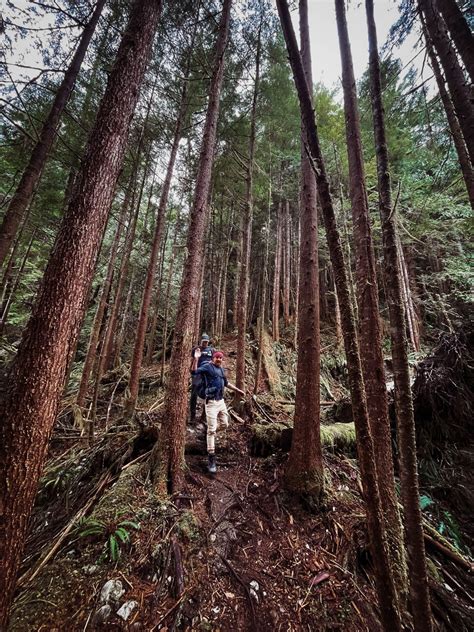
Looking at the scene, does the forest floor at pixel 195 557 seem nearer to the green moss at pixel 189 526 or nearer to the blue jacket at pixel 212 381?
the green moss at pixel 189 526

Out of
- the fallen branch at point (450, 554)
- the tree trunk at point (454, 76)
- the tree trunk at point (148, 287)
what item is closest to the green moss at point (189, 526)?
the fallen branch at point (450, 554)

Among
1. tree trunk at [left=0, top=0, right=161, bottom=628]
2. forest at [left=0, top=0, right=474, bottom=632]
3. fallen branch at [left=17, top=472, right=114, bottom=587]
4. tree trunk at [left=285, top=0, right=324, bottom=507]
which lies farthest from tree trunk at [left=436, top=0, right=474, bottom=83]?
fallen branch at [left=17, top=472, right=114, bottom=587]

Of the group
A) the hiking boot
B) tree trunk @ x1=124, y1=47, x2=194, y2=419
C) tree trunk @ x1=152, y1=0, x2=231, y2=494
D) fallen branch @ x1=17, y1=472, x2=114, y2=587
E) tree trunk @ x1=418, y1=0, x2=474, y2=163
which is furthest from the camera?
tree trunk @ x1=124, y1=47, x2=194, y2=419

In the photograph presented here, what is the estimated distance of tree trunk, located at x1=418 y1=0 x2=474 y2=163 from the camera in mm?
3145

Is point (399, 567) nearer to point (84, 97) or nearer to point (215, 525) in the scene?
point (215, 525)

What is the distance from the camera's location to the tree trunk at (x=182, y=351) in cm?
374

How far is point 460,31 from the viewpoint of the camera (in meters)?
3.11

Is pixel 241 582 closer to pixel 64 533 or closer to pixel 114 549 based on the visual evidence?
→ pixel 114 549

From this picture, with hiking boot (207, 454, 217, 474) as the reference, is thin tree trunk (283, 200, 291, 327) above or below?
above

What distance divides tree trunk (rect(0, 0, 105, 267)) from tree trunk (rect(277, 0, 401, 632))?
5877 mm

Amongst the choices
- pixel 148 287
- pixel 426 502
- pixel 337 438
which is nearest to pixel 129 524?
pixel 337 438

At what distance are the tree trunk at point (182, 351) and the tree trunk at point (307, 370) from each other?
1.85 m

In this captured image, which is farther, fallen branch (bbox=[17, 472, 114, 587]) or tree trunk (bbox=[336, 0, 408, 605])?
tree trunk (bbox=[336, 0, 408, 605])

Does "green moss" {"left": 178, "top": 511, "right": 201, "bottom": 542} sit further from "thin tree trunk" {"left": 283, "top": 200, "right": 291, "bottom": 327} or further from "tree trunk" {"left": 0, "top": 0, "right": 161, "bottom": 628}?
"thin tree trunk" {"left": 283, "top": 200, "right": 291, "bottom": 327}
